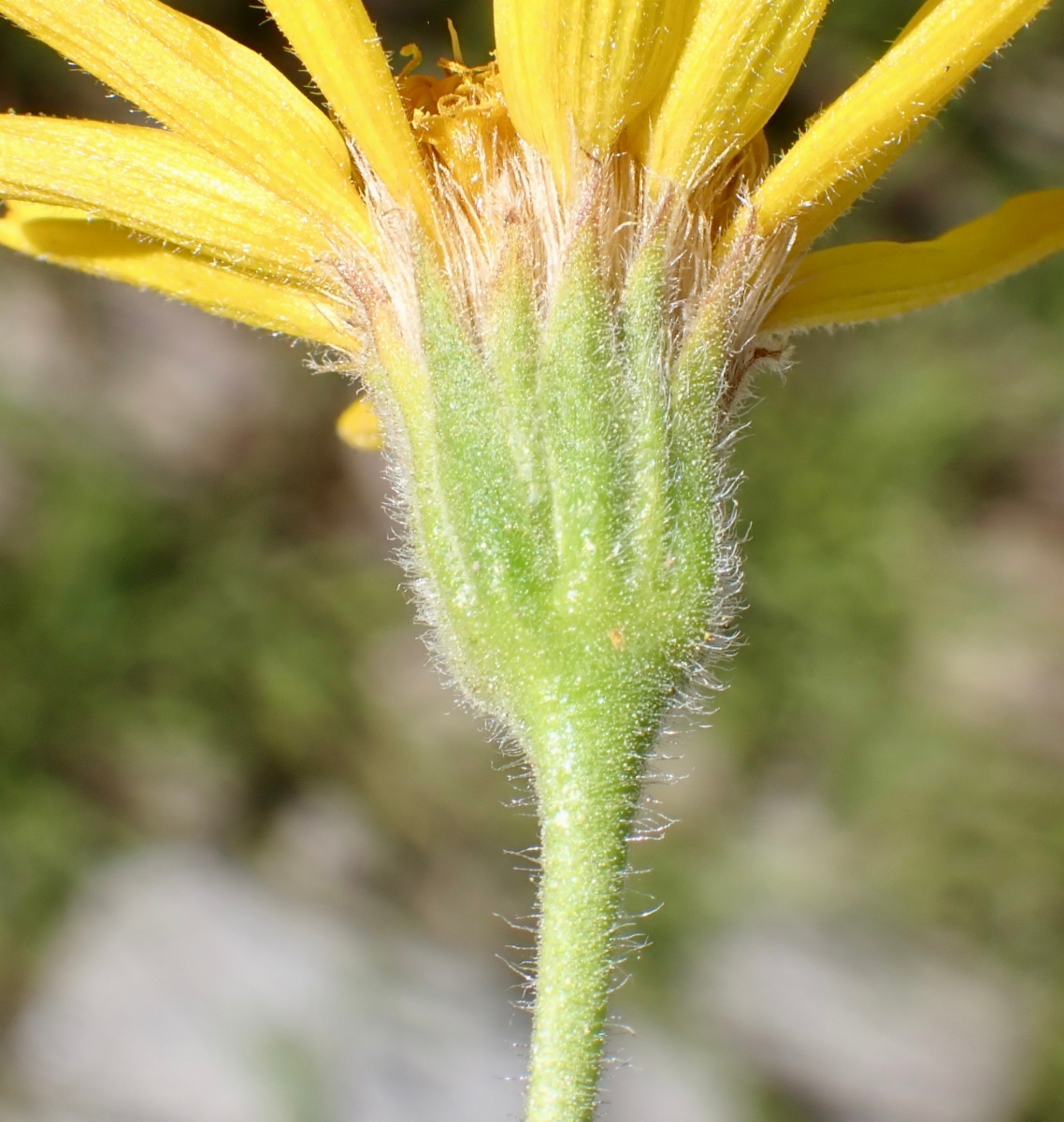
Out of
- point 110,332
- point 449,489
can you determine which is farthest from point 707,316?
point 110,332

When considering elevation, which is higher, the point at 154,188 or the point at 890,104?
the point at 890,104

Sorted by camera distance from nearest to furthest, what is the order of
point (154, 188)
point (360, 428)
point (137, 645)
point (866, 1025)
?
1. point (154, 188)
2. point (360, 428)
3. point (866, 1025)
4. point (137, 645)

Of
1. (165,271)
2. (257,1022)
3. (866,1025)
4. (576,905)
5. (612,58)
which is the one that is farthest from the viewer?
(866,1025)

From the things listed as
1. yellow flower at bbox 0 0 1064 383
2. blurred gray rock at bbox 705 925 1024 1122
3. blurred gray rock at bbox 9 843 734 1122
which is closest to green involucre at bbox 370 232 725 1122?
yellow flower at bbox 0 0 1064 383

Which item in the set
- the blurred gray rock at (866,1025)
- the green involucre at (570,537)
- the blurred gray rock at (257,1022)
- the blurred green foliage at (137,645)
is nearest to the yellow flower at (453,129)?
the green involucre at (570,537)

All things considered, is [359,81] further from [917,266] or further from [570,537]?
[917,266]

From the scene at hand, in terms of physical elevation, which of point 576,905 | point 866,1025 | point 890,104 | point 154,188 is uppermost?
point 890,104

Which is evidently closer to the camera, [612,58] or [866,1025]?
[612,58]

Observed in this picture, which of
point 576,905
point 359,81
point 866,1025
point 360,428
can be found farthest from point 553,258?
point 866,1025
